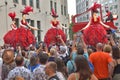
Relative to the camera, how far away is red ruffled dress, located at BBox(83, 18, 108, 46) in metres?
19.8

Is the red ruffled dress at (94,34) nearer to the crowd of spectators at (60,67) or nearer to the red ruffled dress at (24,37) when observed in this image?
the red ruffled dress at (24,37)

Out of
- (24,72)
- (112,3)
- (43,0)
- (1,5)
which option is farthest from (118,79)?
(112,3)

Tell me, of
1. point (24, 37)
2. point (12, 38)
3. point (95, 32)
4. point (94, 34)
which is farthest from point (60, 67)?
point (12, 38)

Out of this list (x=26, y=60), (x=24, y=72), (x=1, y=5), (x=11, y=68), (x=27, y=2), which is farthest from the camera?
(x=27, y=2)

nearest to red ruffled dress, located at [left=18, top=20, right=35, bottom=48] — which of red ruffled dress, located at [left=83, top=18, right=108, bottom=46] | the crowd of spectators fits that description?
red ruffled dress, located at [left=83, top=18, right=108, bottom=46]

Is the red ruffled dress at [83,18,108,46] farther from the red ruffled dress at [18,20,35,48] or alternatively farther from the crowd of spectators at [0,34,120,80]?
the crowd of spectators at [0,34,120,80]

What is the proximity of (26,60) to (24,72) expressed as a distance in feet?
10.0

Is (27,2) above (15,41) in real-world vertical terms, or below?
above

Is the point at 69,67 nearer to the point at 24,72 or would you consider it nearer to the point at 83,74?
the point at 24,72

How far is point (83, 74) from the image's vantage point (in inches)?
255

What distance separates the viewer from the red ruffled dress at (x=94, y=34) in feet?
65.0

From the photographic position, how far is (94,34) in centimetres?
2016

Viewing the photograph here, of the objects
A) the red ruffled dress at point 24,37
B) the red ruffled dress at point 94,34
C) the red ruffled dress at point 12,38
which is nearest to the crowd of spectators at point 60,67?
the red ruffled dress at point 94,34

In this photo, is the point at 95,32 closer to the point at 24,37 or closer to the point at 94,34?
the point at 94,34
